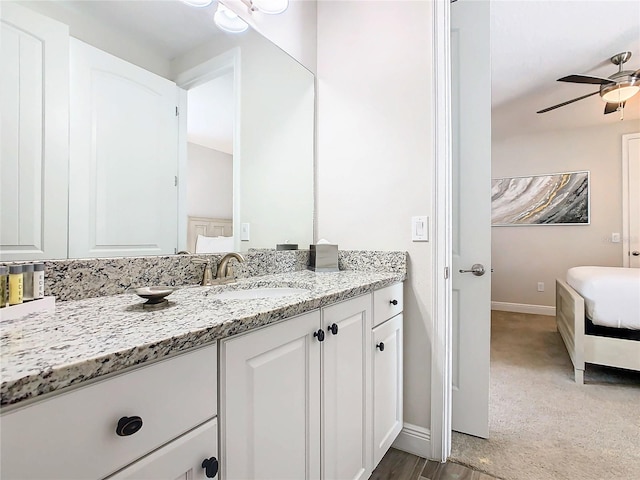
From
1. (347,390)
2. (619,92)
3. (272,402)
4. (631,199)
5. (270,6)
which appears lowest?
(347,390)

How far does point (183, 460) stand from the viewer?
60cm

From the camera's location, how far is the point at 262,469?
79 centimetres

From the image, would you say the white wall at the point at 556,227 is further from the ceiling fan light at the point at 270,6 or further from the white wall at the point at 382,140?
the ceiling fan light at the point at 270,6

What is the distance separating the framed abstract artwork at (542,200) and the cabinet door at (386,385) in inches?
160

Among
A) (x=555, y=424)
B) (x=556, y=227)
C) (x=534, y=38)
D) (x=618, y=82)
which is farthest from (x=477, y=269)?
(x=556, y=227)

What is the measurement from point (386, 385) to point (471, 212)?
3.31 ft

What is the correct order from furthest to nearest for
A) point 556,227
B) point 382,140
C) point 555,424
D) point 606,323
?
1. point 556,227
2. point 606,323
3. point 555,424
4. point 382,140

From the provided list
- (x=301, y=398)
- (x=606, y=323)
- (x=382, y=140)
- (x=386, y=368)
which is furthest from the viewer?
(x=606, y=323)

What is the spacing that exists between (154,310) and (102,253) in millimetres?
392

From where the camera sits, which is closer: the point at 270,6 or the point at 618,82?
the point at 270,6

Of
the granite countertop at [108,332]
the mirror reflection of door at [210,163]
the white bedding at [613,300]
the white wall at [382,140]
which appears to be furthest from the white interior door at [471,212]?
the white bedding at [613,300]

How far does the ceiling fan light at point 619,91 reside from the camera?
2.76m

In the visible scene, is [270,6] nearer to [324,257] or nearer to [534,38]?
[324,257]

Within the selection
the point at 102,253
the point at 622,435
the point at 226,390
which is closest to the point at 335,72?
the point at 102,253
